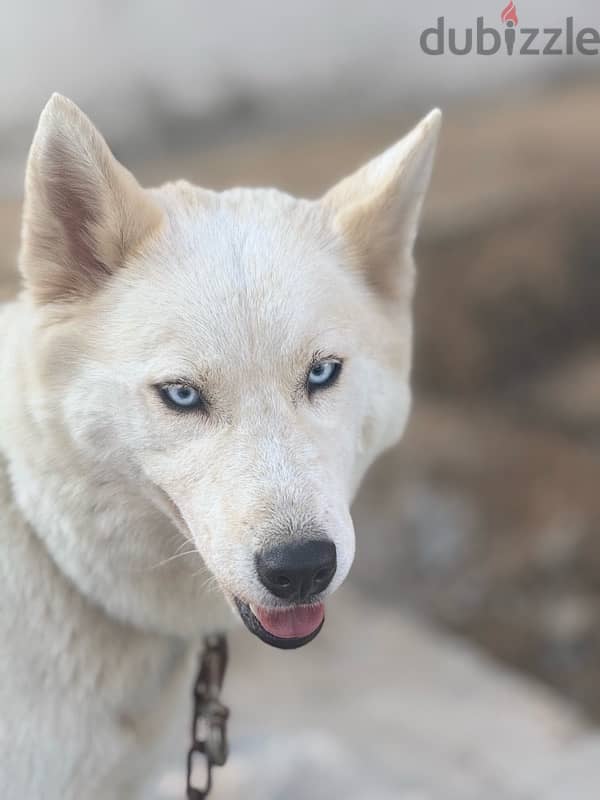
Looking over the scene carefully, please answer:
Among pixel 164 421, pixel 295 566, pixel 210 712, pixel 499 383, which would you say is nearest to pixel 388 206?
pixel 164 421

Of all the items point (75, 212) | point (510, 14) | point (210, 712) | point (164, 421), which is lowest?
point (210, 712)

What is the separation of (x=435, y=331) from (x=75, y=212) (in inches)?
140

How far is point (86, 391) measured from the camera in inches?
78.0

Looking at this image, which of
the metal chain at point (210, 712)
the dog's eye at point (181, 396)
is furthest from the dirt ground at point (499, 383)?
the dog's eye at point (181, 396)

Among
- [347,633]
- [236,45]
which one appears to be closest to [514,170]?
[236,45]

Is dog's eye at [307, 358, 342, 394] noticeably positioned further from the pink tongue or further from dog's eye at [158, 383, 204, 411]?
the pink tongue

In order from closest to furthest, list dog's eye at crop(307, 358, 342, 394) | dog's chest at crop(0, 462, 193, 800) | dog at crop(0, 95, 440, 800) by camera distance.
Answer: dog at crop(0, 95, 440, 800)
dog's eye at crop(307, 358, 342, 394)
dog's chest at crop(0, 462, 193, 800)

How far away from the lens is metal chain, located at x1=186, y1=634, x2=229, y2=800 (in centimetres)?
233

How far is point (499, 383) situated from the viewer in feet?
18.2

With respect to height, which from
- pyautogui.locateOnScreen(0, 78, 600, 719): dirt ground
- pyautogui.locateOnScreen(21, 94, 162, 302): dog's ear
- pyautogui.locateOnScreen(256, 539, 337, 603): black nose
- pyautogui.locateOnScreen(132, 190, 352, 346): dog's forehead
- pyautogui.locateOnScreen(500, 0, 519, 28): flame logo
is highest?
pyautogui.locateOnScreen(500, 0, 519, 28): flame logo

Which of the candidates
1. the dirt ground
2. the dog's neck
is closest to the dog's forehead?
the dog's neck

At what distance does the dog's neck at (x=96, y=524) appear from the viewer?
6.72ft

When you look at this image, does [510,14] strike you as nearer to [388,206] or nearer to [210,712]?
[388,206]

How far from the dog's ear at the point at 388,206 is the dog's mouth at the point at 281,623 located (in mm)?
803
